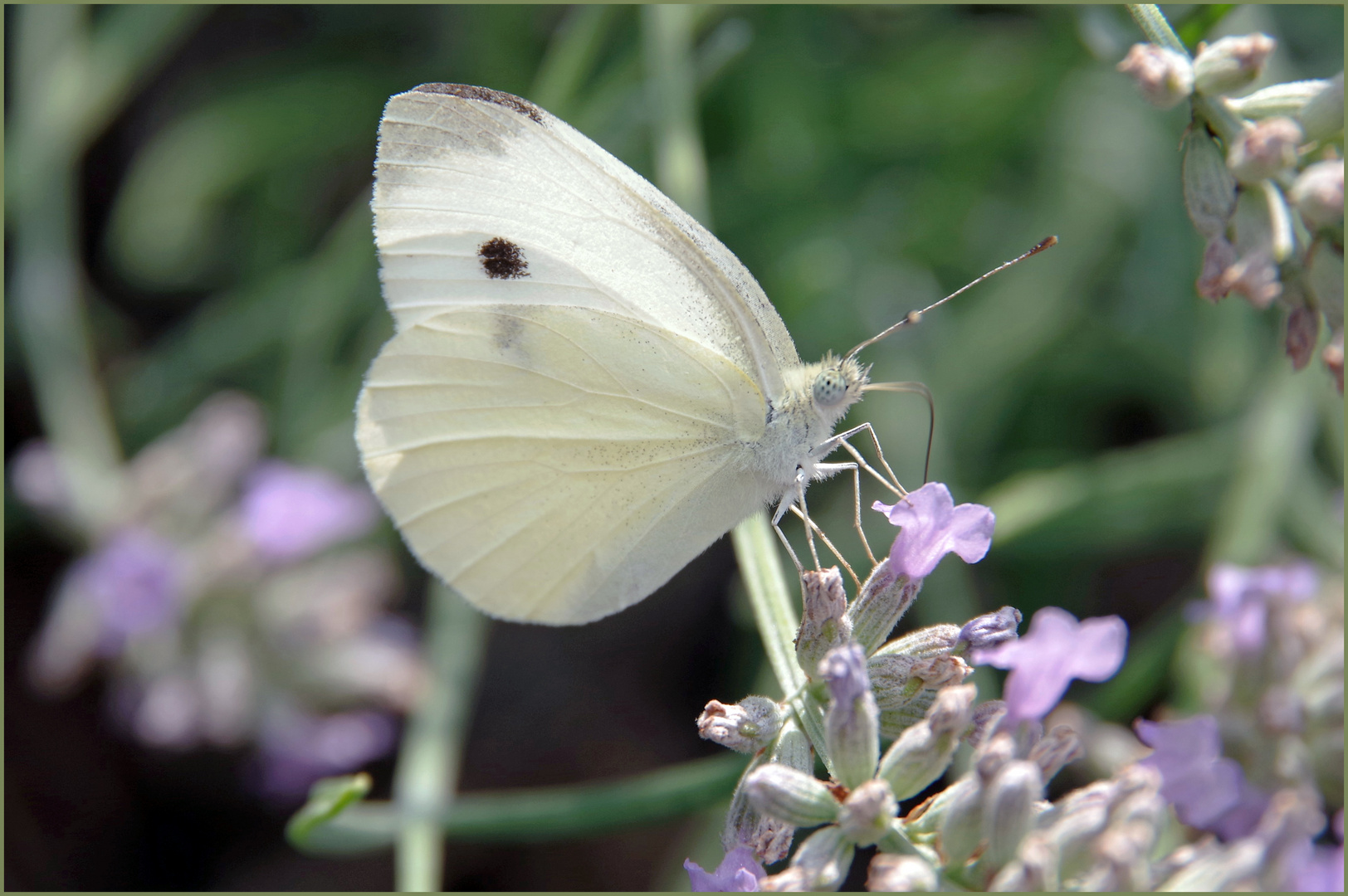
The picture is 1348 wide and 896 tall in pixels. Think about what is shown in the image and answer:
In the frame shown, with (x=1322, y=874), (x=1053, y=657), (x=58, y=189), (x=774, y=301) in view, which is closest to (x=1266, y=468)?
(x=1322, y=874)

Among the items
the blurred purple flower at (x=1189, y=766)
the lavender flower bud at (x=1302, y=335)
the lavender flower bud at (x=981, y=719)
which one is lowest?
the blurred purple flower at (x=1189, y=766)

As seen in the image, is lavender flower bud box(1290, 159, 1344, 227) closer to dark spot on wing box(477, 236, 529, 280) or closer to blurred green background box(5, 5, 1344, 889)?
dark spot on wing box(477, 236, 529, 280)

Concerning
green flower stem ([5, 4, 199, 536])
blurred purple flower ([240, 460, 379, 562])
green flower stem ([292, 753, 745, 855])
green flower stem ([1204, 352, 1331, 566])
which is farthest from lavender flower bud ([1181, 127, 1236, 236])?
green flower stem ([5, 4, 199, 536])

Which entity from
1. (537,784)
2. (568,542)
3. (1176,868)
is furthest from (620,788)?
(537,784)

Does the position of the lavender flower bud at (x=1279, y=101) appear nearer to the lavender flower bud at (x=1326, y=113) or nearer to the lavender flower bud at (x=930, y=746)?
the lavender flower bud at (x=1326, y=113)

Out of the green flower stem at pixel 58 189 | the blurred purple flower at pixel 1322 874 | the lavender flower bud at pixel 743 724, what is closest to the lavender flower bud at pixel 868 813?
the lavender flower bud at pixel 743 724

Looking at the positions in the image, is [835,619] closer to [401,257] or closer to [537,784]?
[401,257]
